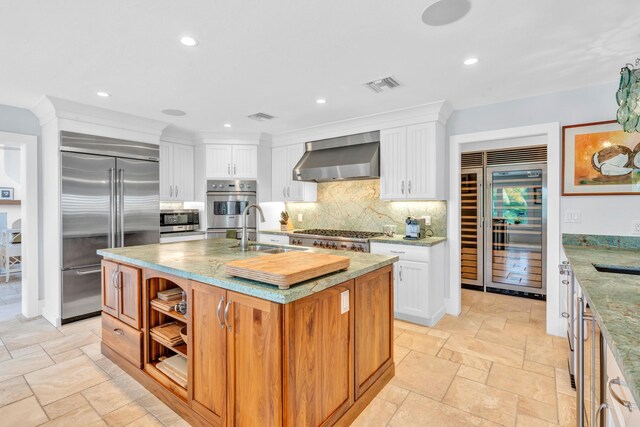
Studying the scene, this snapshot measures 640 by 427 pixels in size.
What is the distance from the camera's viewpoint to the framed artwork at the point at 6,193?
6555mm

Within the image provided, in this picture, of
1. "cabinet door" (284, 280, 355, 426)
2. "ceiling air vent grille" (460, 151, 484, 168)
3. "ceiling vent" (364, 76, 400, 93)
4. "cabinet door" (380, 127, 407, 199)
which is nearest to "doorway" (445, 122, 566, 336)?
"cabinet door" (380, 127, 407, 199)

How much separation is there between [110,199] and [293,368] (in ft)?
11.8

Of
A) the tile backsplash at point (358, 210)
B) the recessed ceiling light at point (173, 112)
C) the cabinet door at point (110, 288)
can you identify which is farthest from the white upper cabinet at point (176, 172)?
the cabinet door at point (110, 288)

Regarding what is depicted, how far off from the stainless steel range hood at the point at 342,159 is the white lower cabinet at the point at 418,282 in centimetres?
98

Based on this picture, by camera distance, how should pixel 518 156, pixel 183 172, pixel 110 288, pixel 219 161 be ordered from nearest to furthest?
pixel 110 288, pixel 518 156, pixel 183 172, pixel 219 161

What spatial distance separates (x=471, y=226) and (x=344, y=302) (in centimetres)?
391

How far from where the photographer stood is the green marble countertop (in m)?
0.80

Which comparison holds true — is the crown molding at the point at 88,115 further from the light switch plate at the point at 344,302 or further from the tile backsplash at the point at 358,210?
the light switch plate at the point at 344,302

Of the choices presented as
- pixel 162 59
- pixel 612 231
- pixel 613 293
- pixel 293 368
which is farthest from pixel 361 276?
pixel 612 231

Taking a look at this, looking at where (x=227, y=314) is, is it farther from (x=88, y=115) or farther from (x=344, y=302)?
(x=88, y=115)

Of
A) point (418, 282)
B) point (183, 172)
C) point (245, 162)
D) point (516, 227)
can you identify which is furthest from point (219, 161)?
point (516, 227)

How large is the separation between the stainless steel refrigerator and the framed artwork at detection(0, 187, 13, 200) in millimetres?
4714

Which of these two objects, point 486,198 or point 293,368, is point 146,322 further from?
point 486,198

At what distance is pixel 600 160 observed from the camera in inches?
119
